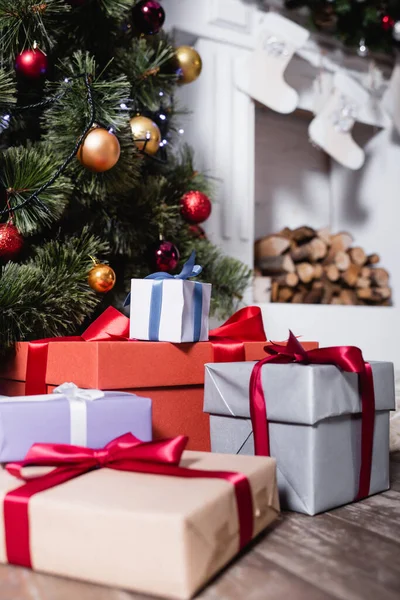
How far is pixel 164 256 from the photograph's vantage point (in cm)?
133

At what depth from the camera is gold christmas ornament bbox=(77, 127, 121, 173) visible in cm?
114

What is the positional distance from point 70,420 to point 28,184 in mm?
561

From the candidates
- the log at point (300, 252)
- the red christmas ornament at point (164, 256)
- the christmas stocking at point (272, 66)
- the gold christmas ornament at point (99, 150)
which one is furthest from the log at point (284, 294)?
the gold christmas ornament at point (99, 150)

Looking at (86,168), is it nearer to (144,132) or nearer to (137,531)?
(144,132)

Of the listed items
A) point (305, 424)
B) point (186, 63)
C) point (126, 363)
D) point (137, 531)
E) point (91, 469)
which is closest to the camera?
point (137, 531)

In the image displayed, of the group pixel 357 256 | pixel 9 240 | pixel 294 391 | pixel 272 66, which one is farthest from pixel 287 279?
pixel 294 391

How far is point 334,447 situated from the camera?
839 mm

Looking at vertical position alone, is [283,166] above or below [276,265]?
above

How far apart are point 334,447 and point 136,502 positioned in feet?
1.17

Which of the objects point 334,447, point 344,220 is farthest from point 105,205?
point 344,220

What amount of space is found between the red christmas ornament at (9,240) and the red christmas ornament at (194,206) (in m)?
0.47

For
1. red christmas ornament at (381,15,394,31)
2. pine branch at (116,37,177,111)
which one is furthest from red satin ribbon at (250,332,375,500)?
red christmas ornament at (381,15,394,31)

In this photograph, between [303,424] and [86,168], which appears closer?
[303,424]

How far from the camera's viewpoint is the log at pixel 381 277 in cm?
238
